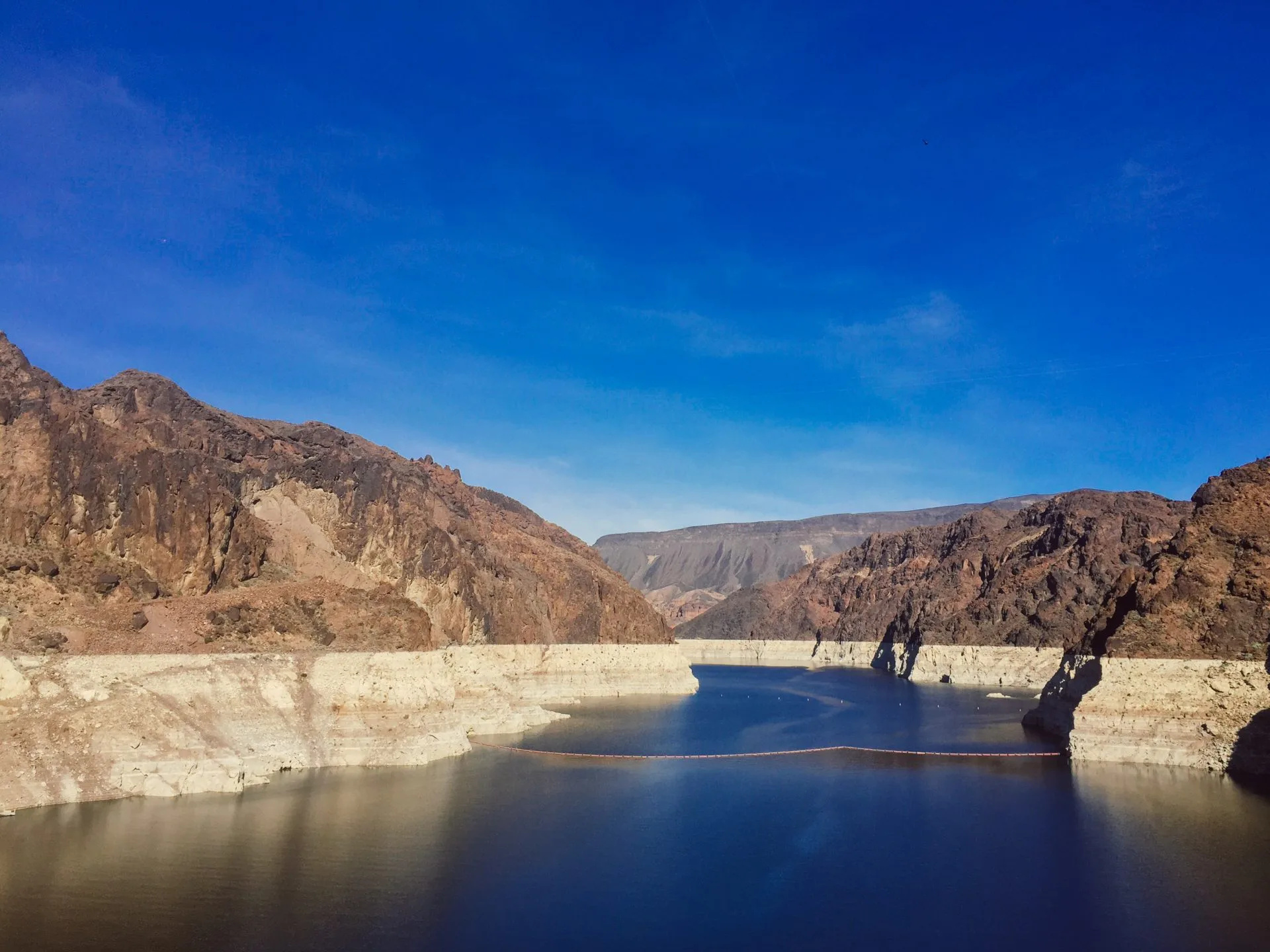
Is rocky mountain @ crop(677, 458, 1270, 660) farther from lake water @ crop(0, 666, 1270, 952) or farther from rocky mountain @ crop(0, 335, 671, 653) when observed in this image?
rocky mountain @ crop(0, 335, 671, 653)

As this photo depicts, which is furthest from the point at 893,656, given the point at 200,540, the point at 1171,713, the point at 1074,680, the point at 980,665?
the point at 200,540

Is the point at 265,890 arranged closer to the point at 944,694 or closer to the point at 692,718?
the point at 692,718

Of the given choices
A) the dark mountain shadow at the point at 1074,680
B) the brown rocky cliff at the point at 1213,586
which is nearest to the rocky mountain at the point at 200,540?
the dark mountain shadow at the point at 1074,680

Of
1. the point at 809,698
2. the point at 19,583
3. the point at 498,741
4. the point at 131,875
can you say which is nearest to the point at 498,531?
the point at 809,698

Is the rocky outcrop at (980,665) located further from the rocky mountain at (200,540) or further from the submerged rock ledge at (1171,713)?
the rocky mountain at (200,540)

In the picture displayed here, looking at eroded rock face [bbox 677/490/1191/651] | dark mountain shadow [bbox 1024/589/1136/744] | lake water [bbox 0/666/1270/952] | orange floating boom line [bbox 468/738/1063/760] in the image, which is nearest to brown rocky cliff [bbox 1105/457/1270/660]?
dark mountain shadow [bbox 1024/589/1136/744]

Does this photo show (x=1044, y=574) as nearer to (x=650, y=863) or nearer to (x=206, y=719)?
(x=650, y=863)
